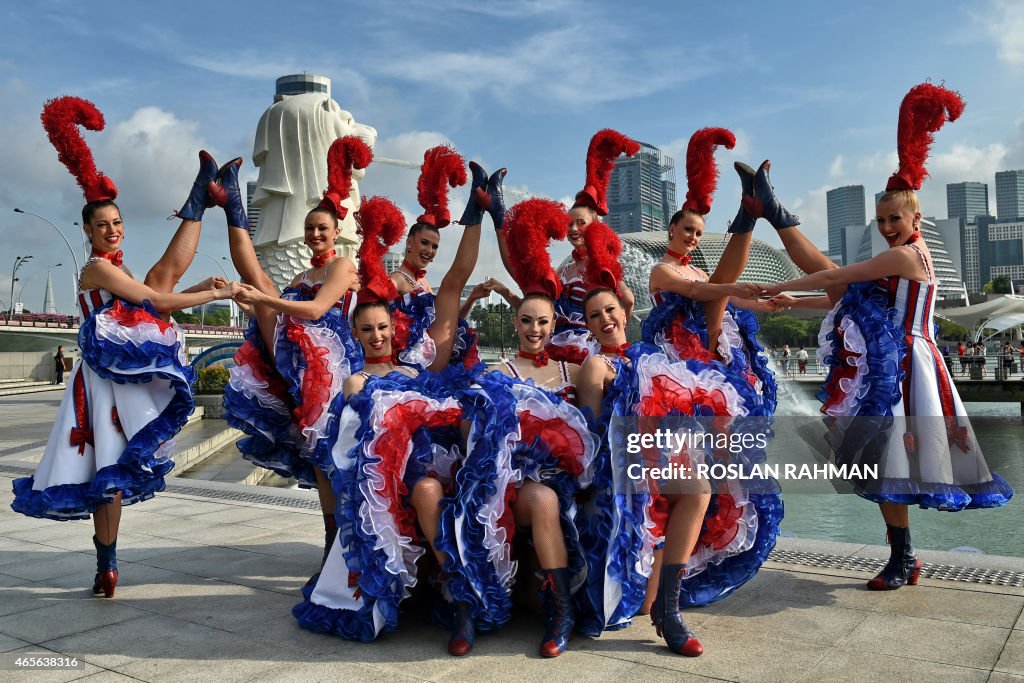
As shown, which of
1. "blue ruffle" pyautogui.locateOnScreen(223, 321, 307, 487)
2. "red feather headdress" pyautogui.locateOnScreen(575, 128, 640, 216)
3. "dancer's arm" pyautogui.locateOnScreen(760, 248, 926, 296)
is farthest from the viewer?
"red feather headdress" pyautogui.locateOnScreen(575, 128, 640, 216)

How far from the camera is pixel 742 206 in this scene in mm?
4207

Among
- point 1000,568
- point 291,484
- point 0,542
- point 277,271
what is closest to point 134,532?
point 0,542

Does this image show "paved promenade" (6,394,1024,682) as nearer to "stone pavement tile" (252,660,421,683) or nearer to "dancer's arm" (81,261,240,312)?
"stone pavement tile" (252,660,421,683)

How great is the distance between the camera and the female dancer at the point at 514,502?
3258 mm

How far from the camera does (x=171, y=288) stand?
14.6ft

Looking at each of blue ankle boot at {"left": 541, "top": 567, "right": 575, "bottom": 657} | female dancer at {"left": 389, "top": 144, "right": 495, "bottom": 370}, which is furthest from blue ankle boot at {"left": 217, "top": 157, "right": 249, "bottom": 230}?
blue ankle boot at {"left": 541, "top": 567, "right": 575, "bottom": 657}

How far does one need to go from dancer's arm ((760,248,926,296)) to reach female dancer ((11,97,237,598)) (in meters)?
2.83

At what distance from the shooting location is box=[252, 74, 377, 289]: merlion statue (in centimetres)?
3125

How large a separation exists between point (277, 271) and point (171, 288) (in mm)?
27893

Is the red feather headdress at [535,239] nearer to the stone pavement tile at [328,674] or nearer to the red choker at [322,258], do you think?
the red choker at [322,258]

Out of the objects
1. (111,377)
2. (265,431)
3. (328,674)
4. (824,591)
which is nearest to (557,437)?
(328,674)

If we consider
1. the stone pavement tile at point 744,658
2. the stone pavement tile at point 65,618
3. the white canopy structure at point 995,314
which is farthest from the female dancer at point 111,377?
the white canopy structure at point 995,314

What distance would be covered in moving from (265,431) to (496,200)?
1751 mm

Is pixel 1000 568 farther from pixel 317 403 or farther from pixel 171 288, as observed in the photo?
Answer: pixel 171 288
